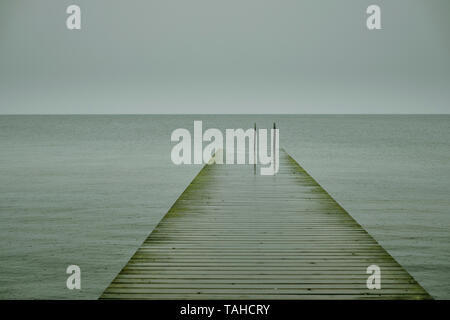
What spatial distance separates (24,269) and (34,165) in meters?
11.4

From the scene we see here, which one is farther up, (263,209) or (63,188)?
(63,188)

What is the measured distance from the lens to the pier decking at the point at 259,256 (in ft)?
11.0

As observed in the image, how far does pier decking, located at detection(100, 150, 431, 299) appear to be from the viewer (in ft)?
11.0

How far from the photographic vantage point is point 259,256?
4227 millimetres

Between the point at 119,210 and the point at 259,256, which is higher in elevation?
the point at 119,210

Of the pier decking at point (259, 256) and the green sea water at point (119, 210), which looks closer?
the pier decking at point (259, 256)

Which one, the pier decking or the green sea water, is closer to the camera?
the pier decking

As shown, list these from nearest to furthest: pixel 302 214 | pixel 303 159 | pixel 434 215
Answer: pixel 302 214, pixel 434 215, pixel 303 159

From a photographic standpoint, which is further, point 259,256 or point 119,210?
point 119,210

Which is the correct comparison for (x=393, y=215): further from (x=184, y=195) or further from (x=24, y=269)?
(x=24, y=269)

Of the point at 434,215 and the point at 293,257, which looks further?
the point at 434,215
